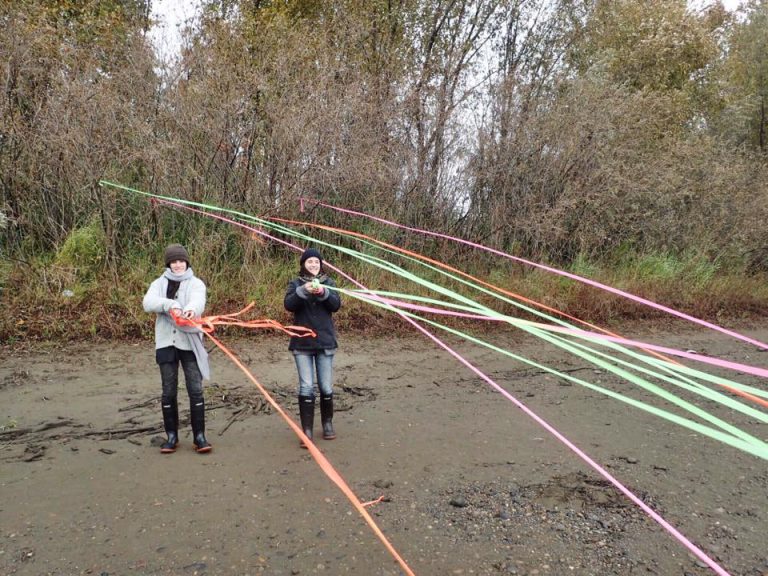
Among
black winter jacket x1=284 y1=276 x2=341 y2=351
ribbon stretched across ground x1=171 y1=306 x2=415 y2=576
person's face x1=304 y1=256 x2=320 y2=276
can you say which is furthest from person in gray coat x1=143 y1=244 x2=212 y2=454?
person's face x1=304 y1=256 x2=320 y2=276

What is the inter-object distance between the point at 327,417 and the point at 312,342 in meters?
0.63

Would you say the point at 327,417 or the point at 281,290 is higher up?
the point at 281,290

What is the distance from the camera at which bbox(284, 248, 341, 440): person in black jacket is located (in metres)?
4.33

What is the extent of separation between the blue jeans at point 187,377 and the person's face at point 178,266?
2.00 feet

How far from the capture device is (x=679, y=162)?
12086 mm

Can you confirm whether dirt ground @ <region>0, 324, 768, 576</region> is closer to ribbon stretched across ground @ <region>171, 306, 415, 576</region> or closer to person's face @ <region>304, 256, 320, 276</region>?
ribbon stretched across ground @ <region>171, 306, 415, 576</region>

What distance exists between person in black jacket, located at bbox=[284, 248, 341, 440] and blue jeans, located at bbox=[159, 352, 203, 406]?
731 millimetres

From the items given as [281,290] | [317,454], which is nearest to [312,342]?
[317,454]

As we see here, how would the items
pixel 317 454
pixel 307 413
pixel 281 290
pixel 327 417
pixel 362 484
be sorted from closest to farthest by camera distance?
pixel 317 454
pixel 362 484
pixel 307 413
pixel 327 417
pixel 281 290

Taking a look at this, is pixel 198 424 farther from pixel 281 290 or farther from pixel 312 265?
pixel 281 290

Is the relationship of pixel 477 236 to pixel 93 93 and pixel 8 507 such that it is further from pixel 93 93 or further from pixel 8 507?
pixel 8 507

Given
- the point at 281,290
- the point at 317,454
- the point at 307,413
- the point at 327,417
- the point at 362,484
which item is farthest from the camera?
the point at 281,290

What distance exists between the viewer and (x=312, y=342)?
4332 millimetres

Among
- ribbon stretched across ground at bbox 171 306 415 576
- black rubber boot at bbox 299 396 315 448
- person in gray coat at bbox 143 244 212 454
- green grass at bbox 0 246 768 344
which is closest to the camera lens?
ribbon stretched across ground at bbox 171 306 415 576
